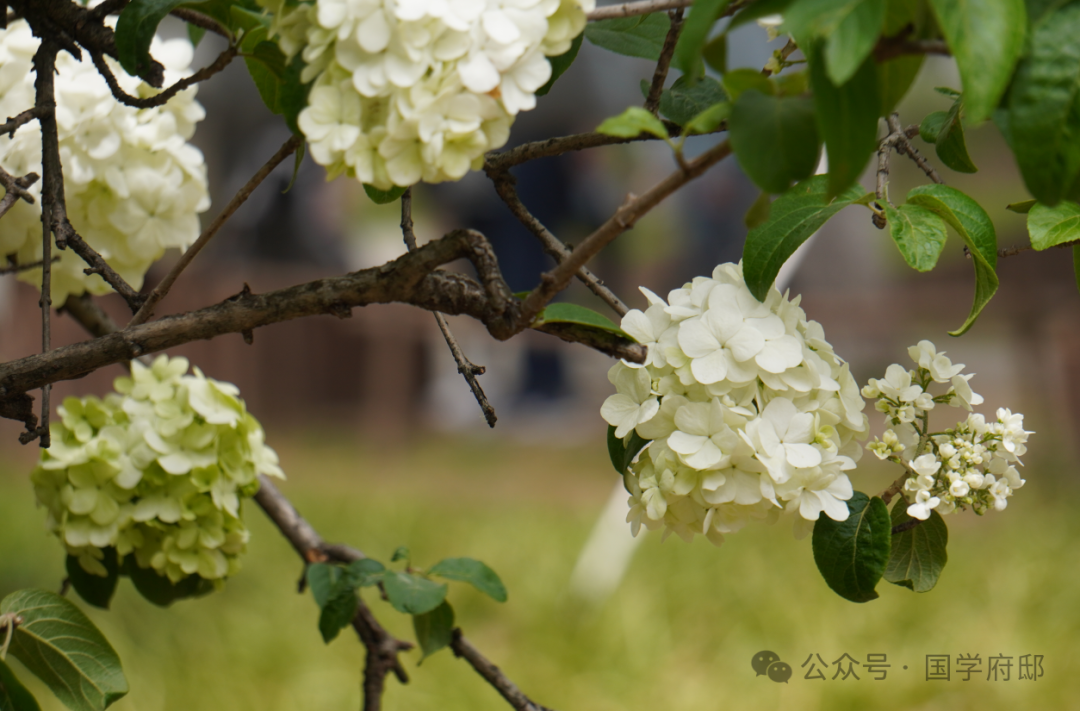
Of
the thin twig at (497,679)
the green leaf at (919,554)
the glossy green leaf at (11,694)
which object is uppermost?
the glossy green leaf at (11,694)

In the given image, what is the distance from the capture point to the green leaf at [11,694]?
0.42 m

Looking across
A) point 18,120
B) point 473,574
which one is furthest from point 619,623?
point 18,120

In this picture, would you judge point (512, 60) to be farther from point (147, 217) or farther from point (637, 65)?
point (637, 65)

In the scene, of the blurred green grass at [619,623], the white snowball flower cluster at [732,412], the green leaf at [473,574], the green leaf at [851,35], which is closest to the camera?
the green leaf at [851,35]

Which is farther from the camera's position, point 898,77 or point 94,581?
point 94,581

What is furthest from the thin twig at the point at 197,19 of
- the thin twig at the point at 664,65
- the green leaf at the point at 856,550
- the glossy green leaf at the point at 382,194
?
the green leaf at the point at 856,550

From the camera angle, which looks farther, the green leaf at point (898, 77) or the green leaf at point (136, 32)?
the green leaf at point (136, 32)

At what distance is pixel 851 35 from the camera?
0.84 feet

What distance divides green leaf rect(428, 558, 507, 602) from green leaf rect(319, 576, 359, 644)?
2.7 inches

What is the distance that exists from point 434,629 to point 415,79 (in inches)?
18.2

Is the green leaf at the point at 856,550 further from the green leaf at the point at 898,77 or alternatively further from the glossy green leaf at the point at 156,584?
the glossy green leaf at the point at 156,584

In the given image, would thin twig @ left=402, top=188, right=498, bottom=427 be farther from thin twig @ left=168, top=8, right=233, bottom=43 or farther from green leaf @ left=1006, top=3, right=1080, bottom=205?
green leaf @ left=1006, top=3, right=1080, bottom=205

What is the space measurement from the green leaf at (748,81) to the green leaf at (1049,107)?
3.4 inches

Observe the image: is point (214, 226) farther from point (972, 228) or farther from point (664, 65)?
point (972, 228)
